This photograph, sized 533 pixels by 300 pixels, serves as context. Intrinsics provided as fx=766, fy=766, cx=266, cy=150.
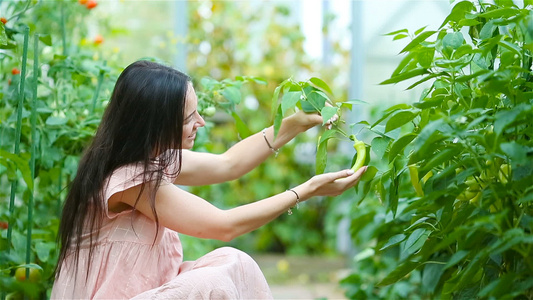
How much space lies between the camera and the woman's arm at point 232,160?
2.09 meters

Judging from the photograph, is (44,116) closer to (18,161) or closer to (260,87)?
(18,161)

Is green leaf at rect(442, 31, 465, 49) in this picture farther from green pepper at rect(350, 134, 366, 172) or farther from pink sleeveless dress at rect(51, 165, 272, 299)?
pink sleeveless dress at rect(51, 165, 272, 299)

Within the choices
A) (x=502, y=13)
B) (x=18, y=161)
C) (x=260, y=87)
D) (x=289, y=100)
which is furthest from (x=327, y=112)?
(x=260, y=87)

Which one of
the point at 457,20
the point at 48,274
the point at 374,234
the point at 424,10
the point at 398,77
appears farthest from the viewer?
the point at 424,10

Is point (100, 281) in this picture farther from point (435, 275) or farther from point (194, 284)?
point (435, 275)

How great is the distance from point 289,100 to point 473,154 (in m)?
0.49

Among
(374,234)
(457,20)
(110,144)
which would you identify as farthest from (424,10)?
(110,144)

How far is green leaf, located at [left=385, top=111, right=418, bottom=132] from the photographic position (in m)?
1.57

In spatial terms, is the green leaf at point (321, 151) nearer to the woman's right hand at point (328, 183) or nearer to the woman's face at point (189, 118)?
the woman's right hand at point (328, 183)

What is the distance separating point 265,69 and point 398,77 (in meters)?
3.75

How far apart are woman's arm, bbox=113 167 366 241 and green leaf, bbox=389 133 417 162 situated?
20cm

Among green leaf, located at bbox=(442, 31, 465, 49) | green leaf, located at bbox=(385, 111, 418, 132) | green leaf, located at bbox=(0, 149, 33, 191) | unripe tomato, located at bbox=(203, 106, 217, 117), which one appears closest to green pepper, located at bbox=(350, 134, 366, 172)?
green leaf, located at bbox=(385, 111, 418, 132)

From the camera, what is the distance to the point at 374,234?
254 cm

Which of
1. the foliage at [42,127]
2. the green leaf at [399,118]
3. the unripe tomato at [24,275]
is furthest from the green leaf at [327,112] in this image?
the unripe tomato at [24,275]
